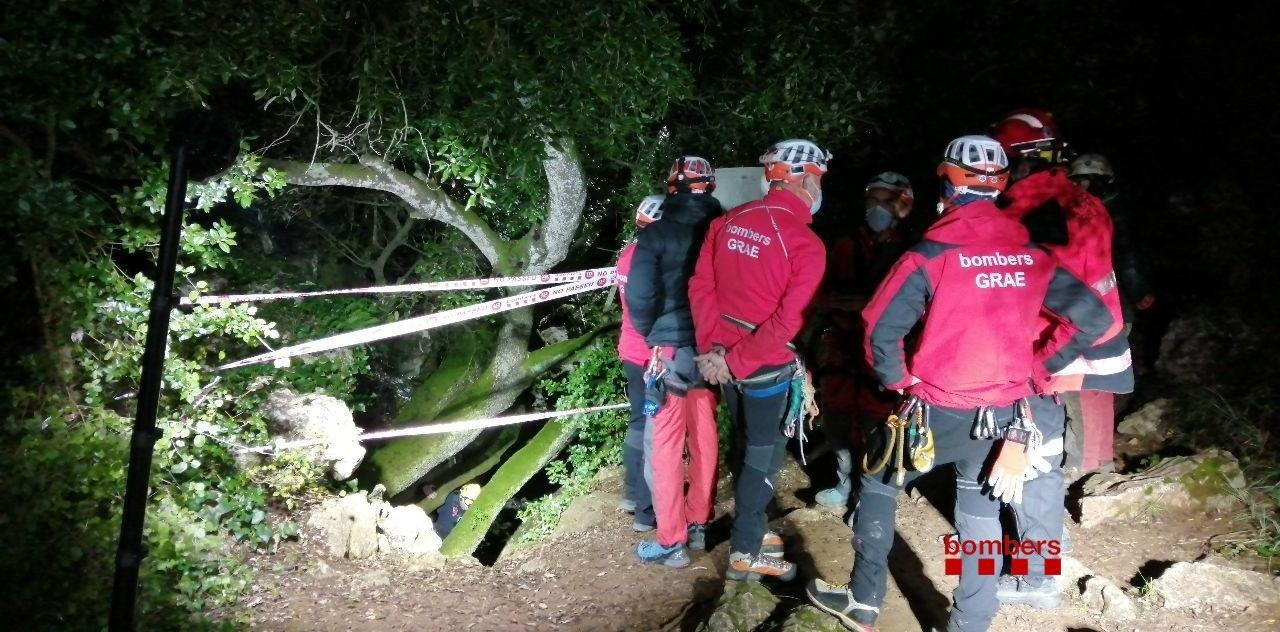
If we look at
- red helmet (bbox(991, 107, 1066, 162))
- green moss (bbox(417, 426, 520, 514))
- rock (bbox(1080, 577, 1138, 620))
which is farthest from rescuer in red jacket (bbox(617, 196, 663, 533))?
green moss (bbox(417, 426, 520, 514))

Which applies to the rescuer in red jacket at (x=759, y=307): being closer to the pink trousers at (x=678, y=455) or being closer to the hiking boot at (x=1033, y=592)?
the pink trousers at (x=678, y=455)

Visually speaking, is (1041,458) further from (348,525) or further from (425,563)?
(348,525)

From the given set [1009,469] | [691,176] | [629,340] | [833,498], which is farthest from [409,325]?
[1009,469]

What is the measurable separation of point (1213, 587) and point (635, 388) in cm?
344

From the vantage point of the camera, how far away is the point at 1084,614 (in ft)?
13.6

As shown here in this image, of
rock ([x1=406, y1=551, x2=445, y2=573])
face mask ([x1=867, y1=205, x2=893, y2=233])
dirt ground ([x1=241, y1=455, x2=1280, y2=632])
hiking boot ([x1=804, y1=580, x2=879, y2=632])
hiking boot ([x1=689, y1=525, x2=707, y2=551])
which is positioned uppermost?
face mask ([x1=867, y1=205, x2=893, y2=233])

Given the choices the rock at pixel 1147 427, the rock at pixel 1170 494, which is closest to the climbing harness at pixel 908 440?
the rock at pixel 1170 494

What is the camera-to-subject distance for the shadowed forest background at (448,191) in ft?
14.1

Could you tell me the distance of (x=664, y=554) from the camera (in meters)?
4.81

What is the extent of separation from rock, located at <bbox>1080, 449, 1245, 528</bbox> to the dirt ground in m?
0.09

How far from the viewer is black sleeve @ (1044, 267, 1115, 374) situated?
11.3 feet

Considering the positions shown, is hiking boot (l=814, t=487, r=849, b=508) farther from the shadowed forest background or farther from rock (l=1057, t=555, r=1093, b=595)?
the shadowed forest background

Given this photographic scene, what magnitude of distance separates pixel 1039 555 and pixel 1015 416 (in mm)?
1214

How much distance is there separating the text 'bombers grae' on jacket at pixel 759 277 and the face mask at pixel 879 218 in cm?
125
